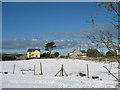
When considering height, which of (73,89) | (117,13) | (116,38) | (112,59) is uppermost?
(117,13)

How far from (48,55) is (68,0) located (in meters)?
22.2

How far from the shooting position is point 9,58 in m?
19.0

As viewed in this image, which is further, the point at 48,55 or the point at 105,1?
the point at 48,55

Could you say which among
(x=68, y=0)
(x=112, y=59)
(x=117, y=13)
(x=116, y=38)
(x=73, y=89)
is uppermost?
(x=68, y=0)

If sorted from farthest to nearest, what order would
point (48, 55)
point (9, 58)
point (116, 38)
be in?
point (48, 55)
point (9, 58)
point (116, 38)

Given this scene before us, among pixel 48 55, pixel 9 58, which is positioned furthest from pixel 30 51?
pixel 9 58

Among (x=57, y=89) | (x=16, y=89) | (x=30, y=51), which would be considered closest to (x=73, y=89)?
(x=57, y=89)

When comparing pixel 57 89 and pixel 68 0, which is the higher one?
pixel 68 0

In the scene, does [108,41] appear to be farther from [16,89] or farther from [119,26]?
[16,89]

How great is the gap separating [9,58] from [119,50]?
1925 cm

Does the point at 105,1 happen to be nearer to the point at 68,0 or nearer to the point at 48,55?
the point at 68,0

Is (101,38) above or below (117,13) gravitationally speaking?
below

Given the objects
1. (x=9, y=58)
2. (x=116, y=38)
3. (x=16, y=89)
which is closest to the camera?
(x=116, y=38)

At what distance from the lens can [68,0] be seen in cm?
133
